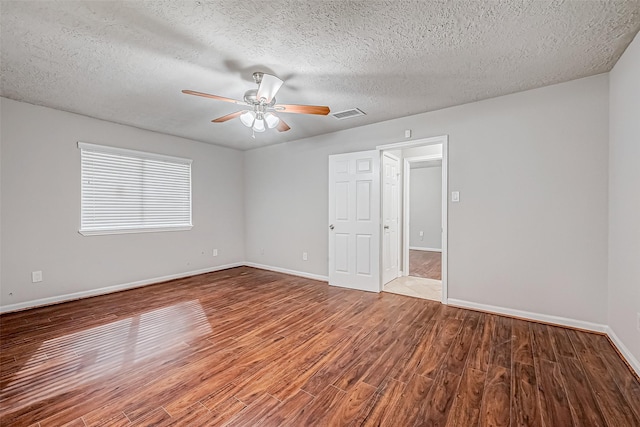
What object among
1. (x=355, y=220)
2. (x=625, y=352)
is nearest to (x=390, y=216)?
(x=355, y=220)

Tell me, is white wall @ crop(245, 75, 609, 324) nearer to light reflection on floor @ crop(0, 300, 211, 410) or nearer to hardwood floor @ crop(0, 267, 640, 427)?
hardwood floor @ crop(0, 267, 640, 427)

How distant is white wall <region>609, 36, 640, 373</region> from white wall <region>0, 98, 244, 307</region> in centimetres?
571

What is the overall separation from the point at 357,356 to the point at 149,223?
13.4 ft

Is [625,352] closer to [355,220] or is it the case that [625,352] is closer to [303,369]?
[303,369]

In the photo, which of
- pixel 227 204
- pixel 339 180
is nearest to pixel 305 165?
pixel 339 180

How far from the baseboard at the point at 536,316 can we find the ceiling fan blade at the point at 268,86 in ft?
10.6

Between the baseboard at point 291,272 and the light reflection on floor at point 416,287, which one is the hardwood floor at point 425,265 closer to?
the light reflection on floor at point 416,287

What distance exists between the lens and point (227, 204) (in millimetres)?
5738

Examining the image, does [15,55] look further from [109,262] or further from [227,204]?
[227,204]

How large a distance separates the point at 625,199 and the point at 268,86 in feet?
10.5

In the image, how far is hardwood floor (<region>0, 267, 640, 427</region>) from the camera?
1.65 m

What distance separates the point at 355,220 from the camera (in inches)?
171

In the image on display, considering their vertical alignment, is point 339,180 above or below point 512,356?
above

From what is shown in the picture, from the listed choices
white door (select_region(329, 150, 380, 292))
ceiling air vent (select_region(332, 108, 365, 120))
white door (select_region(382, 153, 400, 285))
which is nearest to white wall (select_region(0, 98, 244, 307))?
white door (select_region(329, 150, 380, 292))
